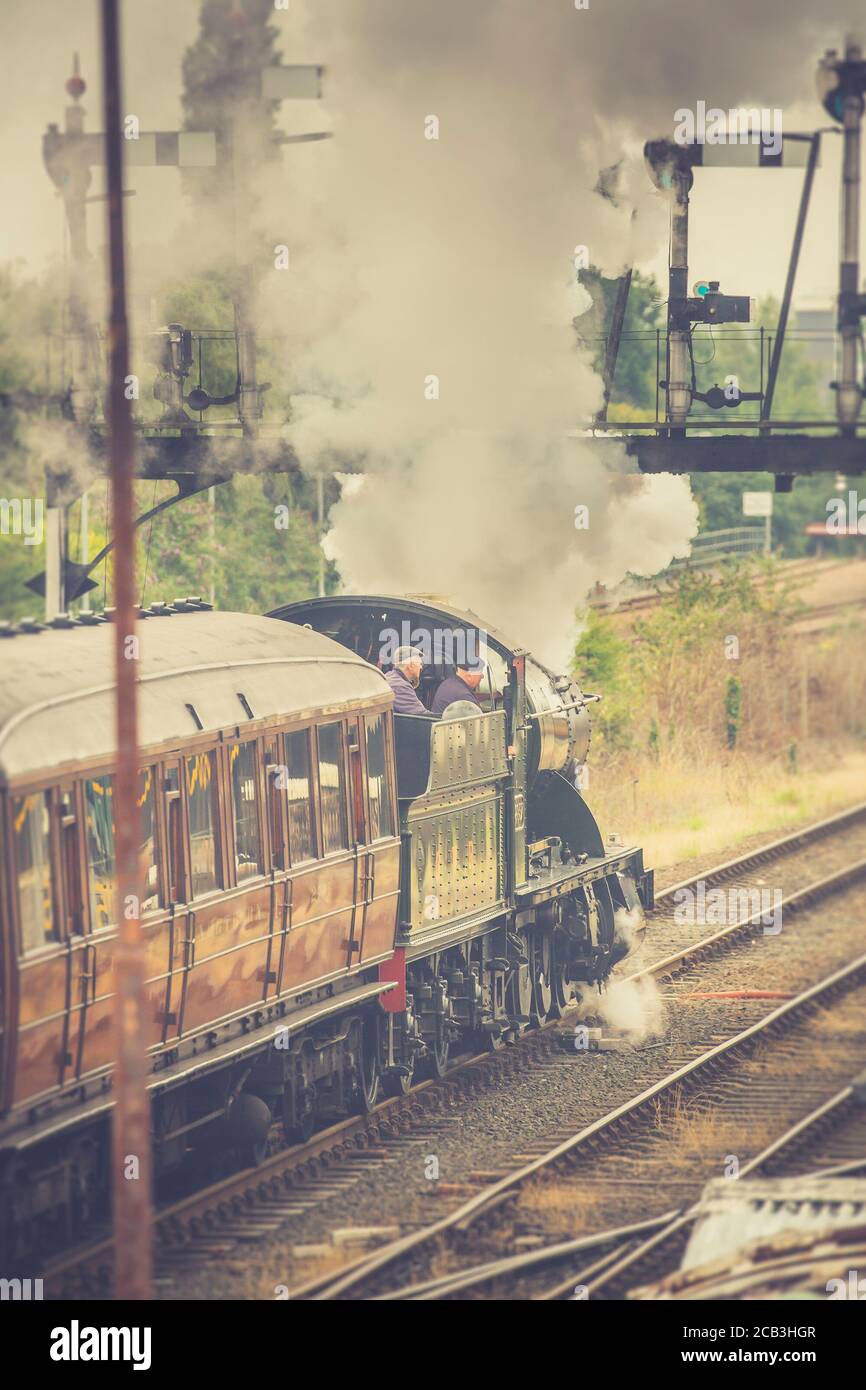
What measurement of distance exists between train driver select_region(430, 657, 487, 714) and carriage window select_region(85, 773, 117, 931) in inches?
192

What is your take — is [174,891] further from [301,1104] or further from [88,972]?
[301,1104]

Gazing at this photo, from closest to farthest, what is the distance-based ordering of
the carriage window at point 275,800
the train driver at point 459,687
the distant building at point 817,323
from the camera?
the carriage window at point 275,800 → the train driver at point 459,687 → the distant building at point 817,323

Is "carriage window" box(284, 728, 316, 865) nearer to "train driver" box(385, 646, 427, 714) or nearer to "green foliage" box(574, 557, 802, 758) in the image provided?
"train driver" box(385, 646, 427, 714)

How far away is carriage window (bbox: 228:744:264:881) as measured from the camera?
41.0 ft

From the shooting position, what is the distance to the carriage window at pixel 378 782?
14.3 meters

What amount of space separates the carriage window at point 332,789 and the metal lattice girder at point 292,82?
229 inches

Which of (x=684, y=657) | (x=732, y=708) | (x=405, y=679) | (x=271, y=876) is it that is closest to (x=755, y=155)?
(x=405, y=679)

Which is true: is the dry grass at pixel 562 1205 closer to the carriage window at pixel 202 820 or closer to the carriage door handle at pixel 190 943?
the carriage door handle at pixel 190 943

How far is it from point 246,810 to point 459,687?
3.55 metres

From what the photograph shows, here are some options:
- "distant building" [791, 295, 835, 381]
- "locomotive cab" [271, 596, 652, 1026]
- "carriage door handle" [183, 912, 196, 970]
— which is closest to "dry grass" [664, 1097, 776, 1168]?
"locomotive cab" [271, 596, 652, 1026]

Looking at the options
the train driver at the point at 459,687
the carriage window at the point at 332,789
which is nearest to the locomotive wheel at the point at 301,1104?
the carriage window at the point at 332,789

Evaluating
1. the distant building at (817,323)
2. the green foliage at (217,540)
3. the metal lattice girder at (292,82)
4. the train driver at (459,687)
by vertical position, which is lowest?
the train driver at (459,687)
